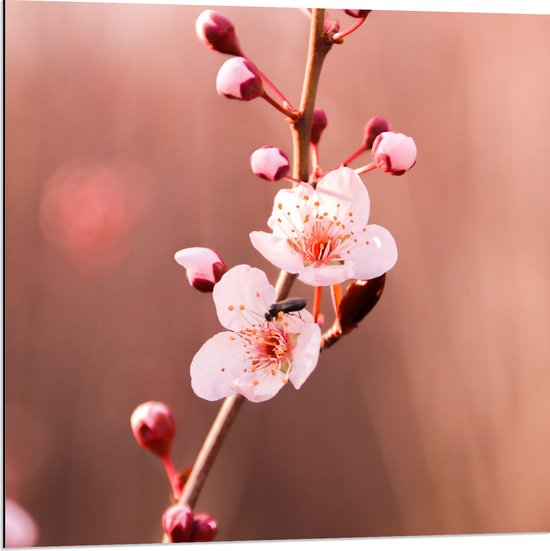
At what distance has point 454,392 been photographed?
169 cm

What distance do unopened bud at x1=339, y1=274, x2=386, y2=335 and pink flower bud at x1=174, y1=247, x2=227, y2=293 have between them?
242 mm

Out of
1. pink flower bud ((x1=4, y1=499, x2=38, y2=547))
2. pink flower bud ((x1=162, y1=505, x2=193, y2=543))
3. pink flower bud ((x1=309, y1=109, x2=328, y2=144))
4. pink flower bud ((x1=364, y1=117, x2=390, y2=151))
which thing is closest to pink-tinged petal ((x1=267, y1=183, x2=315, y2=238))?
pink flower bud ((x1=309, y1=109, x2=328, y2=144))

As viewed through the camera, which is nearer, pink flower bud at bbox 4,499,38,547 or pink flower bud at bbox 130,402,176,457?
pink flower bud at bbox 130,402,176,457

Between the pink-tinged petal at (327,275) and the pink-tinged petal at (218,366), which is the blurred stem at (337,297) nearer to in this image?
the pink-tinged petal at (327,275)

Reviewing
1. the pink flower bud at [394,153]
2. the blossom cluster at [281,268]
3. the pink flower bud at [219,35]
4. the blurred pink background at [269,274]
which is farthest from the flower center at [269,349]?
the pink flower bud at [219,35]

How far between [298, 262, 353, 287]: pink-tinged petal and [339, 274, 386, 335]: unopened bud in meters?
0.03

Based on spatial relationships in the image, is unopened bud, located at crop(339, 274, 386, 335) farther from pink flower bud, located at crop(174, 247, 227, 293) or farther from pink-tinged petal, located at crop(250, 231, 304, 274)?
pink flower bud, located at crop(174, 247, 227, 293)

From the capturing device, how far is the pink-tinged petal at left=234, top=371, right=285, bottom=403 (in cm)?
131

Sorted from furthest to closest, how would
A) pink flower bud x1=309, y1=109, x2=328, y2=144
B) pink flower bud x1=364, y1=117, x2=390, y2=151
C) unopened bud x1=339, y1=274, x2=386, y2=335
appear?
pink flower bud x1=364, y1=117, x2=390, y2=151, pink flower bud x1=309, y1=109, x2=328, y2=144, unopened bud x1=339, y1=274, x2=386, y2=335

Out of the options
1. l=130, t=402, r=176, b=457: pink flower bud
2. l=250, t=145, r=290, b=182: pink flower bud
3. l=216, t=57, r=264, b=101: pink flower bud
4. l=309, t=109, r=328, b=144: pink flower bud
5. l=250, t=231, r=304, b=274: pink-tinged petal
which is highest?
l=216, t=57, r=264, b=101: pink flower bud

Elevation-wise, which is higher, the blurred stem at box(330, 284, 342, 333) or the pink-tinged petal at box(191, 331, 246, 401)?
the blurred stem at box(330, 284, 342, 333)

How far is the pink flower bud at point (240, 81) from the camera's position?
136 centimetres

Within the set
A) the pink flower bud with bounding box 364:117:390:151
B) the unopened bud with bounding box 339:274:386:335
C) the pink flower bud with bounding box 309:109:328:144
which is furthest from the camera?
the pink flower bud with bounding box 364:117:390:151

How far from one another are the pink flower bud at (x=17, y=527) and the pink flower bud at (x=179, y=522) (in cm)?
38
